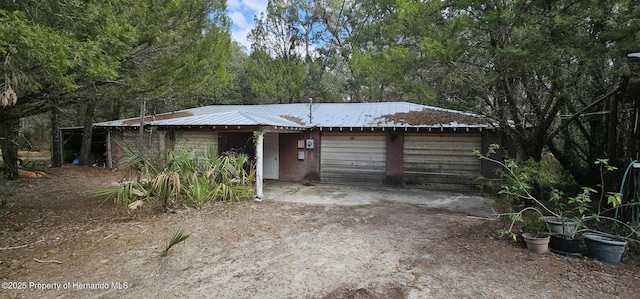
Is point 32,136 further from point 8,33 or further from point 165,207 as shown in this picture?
point 8,33

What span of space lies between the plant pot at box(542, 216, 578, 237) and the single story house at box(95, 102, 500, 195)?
421 centimetres

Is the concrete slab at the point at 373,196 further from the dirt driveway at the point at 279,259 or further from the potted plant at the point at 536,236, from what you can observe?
the potted plant at the point at 536,236

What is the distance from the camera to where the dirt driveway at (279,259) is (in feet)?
10.1

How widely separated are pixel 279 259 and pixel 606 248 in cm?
384

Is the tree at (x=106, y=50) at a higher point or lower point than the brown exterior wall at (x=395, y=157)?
higher

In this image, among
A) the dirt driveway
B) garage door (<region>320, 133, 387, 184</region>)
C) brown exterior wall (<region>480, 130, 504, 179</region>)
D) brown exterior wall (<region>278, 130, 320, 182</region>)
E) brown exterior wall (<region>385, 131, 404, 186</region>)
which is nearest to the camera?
the dirt driveway

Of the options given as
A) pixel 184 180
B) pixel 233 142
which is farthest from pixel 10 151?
pixel 184 180

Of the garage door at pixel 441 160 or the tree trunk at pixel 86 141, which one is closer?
the garage door at pixel 441 160

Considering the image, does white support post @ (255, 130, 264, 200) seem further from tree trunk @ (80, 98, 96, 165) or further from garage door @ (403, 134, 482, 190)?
tree trunk @ (80, 98, 96, 165)

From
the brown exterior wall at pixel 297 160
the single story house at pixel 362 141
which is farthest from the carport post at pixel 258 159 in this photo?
the brown exterior wall at pixel 297 160

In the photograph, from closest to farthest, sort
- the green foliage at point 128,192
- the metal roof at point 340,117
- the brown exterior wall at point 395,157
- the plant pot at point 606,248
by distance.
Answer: the plant pot at point 606,248
the green foliage at point 128,192
the metal roof at point 340,117
the brown exterior wall at point 395,157

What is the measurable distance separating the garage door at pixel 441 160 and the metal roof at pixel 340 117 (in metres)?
0.56

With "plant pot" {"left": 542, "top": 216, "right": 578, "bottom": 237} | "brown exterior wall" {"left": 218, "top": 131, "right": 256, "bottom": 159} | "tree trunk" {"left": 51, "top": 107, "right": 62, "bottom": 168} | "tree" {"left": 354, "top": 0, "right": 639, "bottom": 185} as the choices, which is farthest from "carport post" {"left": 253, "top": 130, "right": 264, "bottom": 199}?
"tree trunk" {"left": 51, "top": 107, "right": 62, "bottom": 168}

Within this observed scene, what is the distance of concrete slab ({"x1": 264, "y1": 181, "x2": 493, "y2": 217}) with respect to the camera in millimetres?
7180
